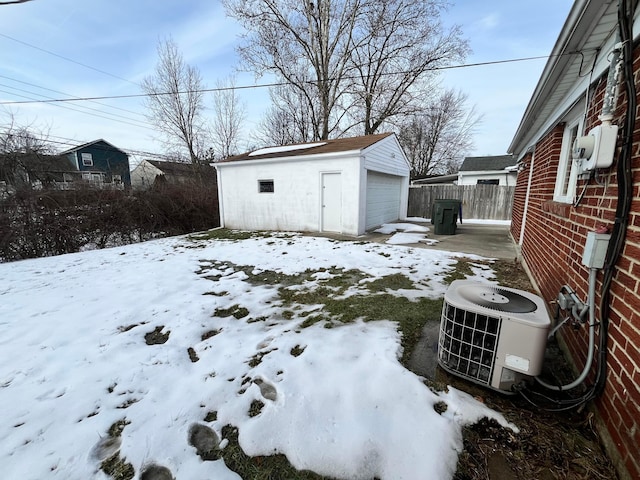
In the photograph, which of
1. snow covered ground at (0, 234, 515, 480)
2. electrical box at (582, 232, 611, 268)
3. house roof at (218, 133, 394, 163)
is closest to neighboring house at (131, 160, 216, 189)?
house roof at (218, 133, 394, 163)

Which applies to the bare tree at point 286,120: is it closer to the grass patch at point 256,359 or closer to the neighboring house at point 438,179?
the neighboring house at point 438,179

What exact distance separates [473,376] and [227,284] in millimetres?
3518

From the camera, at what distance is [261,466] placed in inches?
56.4

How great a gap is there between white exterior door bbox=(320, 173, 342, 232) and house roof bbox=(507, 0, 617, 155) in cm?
557

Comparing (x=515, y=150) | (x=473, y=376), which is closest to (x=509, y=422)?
(x=473, y=376)

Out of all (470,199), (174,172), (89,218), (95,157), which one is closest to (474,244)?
(470,199)

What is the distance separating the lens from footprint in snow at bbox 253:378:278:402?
75.0 inches

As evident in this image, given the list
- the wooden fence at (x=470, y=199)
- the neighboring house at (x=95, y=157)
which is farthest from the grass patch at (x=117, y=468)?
the neighboring house at (x=95, y=157)

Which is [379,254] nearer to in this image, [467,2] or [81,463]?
[81,463]

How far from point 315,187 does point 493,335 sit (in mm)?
7640

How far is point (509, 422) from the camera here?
5.39 ft

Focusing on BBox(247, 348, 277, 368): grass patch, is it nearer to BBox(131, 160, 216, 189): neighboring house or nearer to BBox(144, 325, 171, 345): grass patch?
BBox(144, 325, 171, 345): grass patch

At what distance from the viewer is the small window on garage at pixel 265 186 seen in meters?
9.87

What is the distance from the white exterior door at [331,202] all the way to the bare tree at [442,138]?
1604 cm
